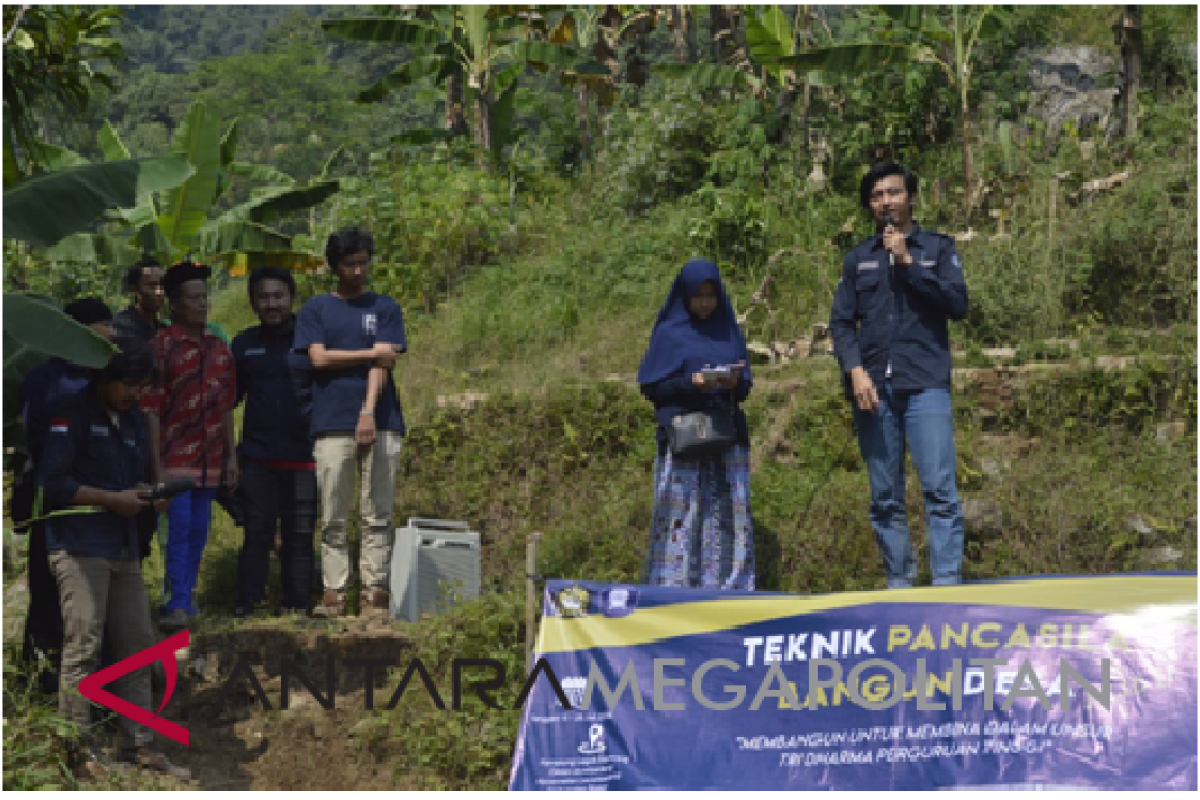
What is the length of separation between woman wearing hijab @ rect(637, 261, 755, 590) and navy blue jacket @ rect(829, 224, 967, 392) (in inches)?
20.8

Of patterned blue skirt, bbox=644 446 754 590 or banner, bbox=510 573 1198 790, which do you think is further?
patterned blue skirt, bbox=644 446 754 590

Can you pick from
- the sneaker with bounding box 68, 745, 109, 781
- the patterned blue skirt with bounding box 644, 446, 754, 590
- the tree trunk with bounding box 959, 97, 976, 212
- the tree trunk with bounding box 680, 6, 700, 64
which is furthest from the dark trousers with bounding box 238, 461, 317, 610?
the tree trunk with bounding box 680, 6, 700, 64

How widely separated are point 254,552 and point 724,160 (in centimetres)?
714

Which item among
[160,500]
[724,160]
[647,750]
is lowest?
[647,750]

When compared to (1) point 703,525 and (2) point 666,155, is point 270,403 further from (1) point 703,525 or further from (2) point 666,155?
(2) point 666,155

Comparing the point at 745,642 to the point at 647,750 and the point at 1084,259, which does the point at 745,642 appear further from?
the point at 1084,259

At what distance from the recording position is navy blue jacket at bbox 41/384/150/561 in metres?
5.38

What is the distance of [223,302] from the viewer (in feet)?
56.5

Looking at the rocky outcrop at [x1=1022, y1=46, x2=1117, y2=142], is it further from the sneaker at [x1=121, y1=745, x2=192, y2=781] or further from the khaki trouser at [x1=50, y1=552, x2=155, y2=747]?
the sneaker at [x1=121, y1=745, x2=192, y2=781]

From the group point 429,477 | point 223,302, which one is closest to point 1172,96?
point 429,477

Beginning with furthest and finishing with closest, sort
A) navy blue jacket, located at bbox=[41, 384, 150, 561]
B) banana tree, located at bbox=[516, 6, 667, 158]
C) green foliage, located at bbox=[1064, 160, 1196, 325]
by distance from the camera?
banana tree, located at bbox=[516, 6, 667, 158] < green foliage, located at bbox=[1064, 160, 1196, 325] < navy blue jacket, located at bbox=[41, 384, 150, 561]

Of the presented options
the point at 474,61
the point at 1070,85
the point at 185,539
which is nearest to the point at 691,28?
the point at 474,61

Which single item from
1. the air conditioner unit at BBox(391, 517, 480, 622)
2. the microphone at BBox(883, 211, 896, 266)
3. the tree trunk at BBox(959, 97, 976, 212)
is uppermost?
the tree trunk at BBox(959, 97, 976, 212)

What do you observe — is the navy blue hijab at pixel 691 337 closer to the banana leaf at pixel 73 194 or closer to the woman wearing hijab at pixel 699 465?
the woman wearing hijab at pixel 699 465
